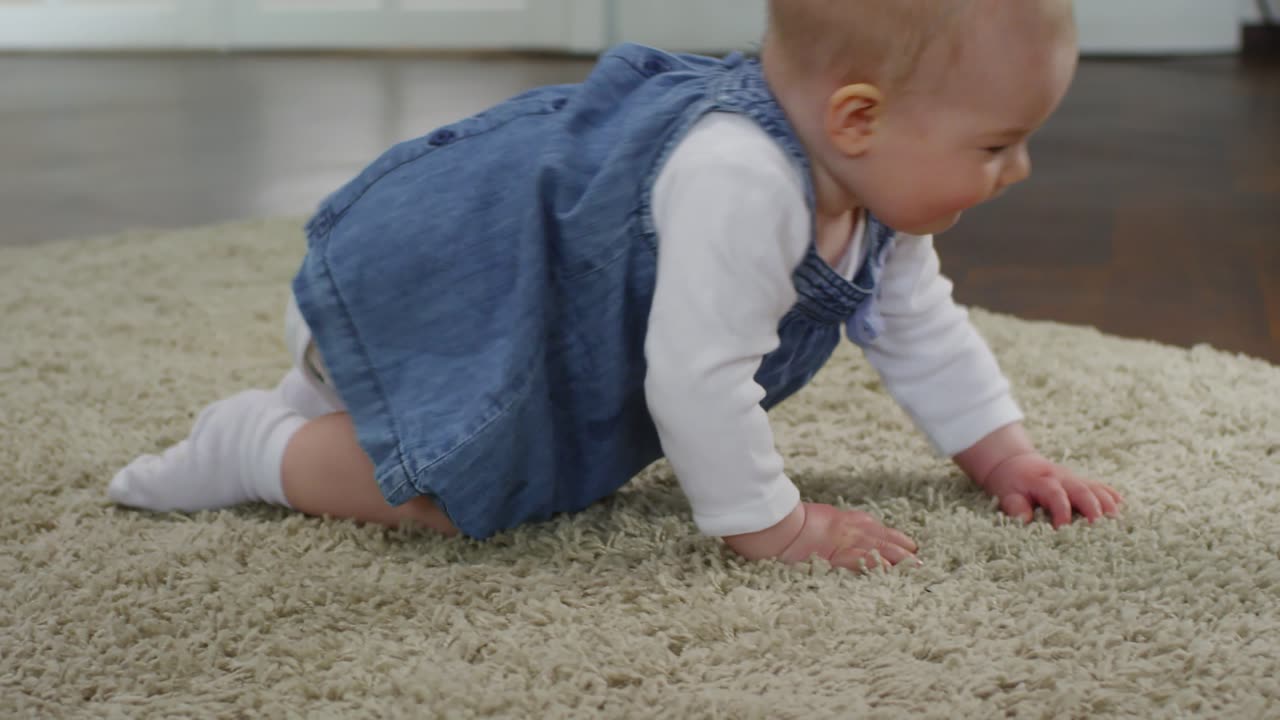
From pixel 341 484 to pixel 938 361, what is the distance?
438 millimetres

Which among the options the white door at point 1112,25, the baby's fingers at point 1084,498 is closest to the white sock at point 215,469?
the baby's fingers at point 1084,498

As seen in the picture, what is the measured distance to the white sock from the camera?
3.05ft

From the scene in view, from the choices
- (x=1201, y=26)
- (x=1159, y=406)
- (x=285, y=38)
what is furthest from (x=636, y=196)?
(x=285, y=38)

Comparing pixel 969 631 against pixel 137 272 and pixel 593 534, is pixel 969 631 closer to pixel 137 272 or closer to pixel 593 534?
pixel 593 534

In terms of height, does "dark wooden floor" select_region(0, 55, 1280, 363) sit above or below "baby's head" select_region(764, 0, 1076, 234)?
below

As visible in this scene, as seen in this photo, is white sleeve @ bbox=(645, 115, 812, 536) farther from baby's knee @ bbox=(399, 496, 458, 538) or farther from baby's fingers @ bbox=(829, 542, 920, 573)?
baby's knee @ bbox=(399, 496, 458, 538)

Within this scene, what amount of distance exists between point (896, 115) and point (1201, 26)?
4.01 metres

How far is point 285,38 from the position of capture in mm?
4867

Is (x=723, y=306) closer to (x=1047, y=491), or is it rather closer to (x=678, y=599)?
(x=678, y=599)

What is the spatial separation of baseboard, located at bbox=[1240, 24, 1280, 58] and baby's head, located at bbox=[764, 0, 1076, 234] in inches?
161

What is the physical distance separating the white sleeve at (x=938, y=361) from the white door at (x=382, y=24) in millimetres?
3970

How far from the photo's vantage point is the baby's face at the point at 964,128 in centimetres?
73

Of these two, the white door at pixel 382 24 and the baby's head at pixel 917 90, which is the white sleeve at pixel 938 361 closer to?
the baby's head at pixel 917 90

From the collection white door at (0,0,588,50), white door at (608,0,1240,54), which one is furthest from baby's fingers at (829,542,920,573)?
white door at (0,0,588,50)
